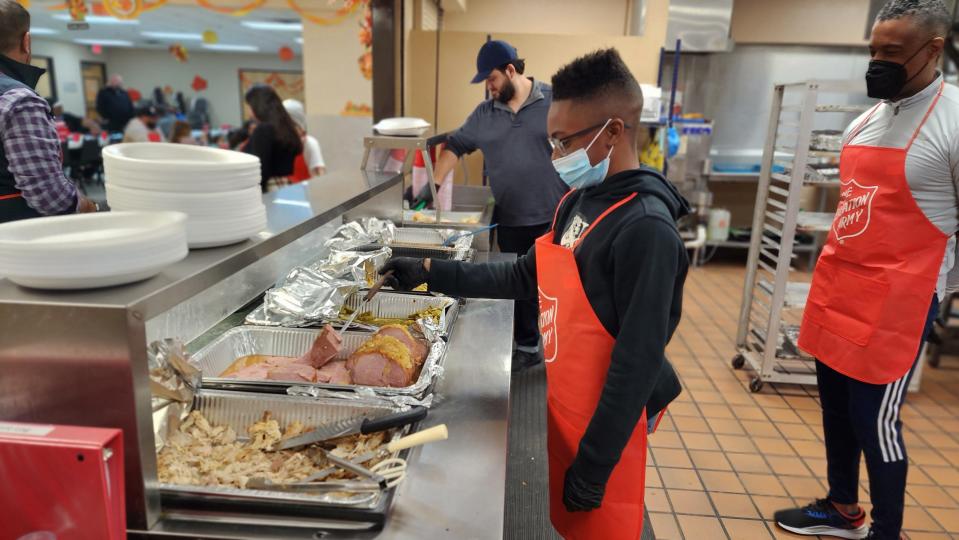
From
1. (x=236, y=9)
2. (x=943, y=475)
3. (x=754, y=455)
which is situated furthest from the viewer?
(x=236, y=9)

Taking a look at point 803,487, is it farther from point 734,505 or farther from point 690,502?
point 690,502

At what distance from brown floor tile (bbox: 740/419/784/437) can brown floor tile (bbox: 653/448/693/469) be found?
20.0 inches

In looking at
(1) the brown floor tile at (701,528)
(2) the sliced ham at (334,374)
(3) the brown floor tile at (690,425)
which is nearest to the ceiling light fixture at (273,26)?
(3) the brown floor tile at (690,425)

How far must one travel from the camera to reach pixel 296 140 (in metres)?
4.77

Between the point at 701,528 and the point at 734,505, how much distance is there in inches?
10.7

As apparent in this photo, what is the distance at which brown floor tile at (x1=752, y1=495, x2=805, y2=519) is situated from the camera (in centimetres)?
263

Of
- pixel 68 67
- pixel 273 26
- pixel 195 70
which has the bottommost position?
pixel 68 67

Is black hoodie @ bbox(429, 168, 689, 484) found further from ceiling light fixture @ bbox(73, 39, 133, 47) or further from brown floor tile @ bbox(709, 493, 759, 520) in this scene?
ceiling light fixture @ bbox(73, 39, 133, 47)

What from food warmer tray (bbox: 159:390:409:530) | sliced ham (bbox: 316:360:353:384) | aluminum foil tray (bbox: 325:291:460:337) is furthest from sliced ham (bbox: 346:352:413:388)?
aluminum foil tray (bbox: 325:291:460:337)

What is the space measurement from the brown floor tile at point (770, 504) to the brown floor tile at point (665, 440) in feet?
1.58

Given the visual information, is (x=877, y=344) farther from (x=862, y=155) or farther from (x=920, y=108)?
(x=920, y=108)

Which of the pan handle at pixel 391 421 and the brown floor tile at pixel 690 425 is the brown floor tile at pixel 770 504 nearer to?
the brown floor tile at pixel 690 425

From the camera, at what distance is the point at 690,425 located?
3.36 metres

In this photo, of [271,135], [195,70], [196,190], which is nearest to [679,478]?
[196,190]
